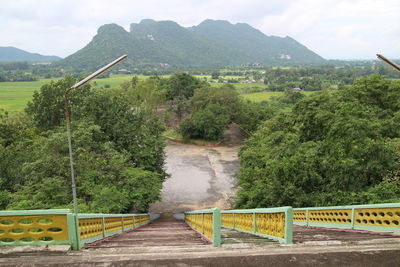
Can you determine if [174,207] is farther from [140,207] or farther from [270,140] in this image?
[270,140]

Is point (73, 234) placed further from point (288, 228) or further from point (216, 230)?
point (288, 228)

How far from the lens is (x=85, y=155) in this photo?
1298 cm

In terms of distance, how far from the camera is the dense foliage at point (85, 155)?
11234 mm

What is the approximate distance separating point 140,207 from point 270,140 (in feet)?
26.8

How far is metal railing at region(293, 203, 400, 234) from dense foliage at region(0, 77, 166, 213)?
7.09 metres

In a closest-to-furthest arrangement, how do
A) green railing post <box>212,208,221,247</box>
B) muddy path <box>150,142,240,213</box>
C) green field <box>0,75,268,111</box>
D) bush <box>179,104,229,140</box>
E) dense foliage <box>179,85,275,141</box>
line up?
green railing post <box>212,208,221,247</box>
muddy path <box>150,142,240,213</box>
bush <box>179,104,229,140</box>
dense foliage <box>179,85,275,141</box>
green field <box>0,75,268,111</box>

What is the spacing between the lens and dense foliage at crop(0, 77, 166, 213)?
36.9 ft

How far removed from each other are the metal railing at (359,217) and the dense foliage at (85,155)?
23.2ft

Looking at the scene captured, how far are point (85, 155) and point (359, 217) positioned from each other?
10.8 meters

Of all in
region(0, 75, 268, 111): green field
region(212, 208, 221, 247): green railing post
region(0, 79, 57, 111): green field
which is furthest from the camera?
region(0, 75, 268, 111): green field

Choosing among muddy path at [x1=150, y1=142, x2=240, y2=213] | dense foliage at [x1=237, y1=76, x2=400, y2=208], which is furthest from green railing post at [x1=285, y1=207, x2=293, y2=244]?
muddy path at [x1=150, y1=142, x2=240, y2=213]

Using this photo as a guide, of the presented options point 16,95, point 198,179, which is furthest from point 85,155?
point 16,95

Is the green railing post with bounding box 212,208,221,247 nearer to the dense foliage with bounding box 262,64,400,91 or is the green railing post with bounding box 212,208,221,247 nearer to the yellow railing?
the yellow railing

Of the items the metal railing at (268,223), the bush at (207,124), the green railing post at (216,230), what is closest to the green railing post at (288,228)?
the metal railing at (268,223)
